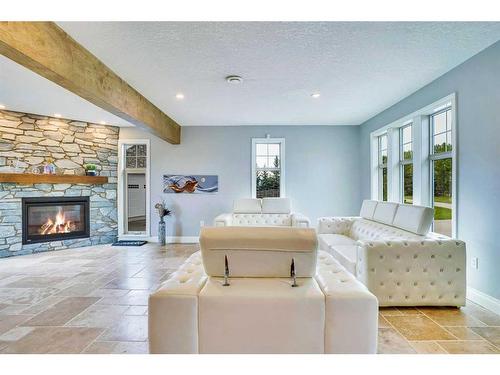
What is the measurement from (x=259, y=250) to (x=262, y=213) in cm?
389

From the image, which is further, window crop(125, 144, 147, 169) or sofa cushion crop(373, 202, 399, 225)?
window crop(125, 144, 147, 169)

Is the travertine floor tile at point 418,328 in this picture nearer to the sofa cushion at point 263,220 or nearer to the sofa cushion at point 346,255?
the sofa cushion at point 346,255

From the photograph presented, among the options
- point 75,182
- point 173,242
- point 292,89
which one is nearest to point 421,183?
point 292,89

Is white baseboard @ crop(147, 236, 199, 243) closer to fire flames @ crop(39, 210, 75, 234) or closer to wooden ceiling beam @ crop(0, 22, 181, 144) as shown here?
fire flames @ crop(39, 210, 75, 234)

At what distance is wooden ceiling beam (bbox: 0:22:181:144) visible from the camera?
6.13 ft

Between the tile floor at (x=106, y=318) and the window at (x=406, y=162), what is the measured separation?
2.00 metres

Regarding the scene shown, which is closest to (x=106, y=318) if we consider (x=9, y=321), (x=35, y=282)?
(x=9, y=321)

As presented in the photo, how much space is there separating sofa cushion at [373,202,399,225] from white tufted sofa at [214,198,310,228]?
161 centimetres

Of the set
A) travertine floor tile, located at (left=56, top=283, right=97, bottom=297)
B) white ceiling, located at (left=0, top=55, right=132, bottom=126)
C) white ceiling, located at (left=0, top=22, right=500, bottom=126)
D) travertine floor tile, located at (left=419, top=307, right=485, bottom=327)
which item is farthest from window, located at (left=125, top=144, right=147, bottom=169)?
travertine floor tile, located at (left=419, top=307, right=485, bottom=327)

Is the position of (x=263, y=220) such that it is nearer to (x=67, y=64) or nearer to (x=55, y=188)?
(x=67, y=64)
